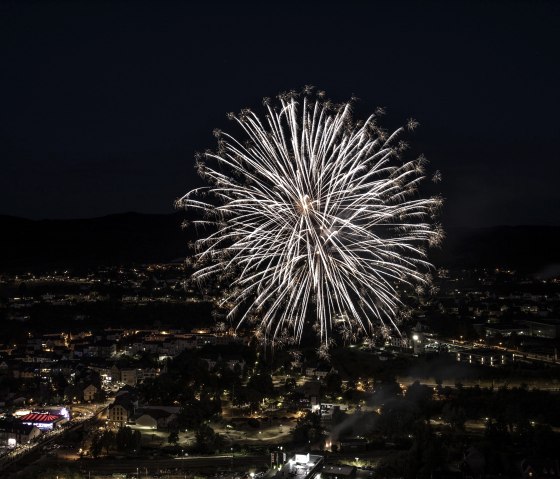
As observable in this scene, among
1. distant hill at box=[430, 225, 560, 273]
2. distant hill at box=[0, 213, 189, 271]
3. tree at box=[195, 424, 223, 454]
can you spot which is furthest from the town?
distant hill at box=[0, 213, 189, 271]

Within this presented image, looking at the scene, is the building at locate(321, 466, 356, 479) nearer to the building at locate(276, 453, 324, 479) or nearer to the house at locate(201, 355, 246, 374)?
the building at locate(276, 453, 324, 479)

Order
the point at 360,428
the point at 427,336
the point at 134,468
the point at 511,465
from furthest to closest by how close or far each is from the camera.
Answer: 1. the point at 427,336
2. the point at 360,428
3. the point at 134,468
4. the point at 511,465

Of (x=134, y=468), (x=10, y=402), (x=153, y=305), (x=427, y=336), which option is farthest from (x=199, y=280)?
(x=153, y=305)

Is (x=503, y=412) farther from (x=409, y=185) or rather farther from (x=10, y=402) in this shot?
(x=10, y=402)

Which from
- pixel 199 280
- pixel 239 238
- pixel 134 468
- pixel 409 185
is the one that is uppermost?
pixel 409 185

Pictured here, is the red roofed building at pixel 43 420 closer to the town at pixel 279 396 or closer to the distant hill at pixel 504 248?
the town at pixel 279 396

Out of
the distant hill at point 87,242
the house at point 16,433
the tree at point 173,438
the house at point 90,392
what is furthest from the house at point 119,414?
the distant hill at point 87,242
